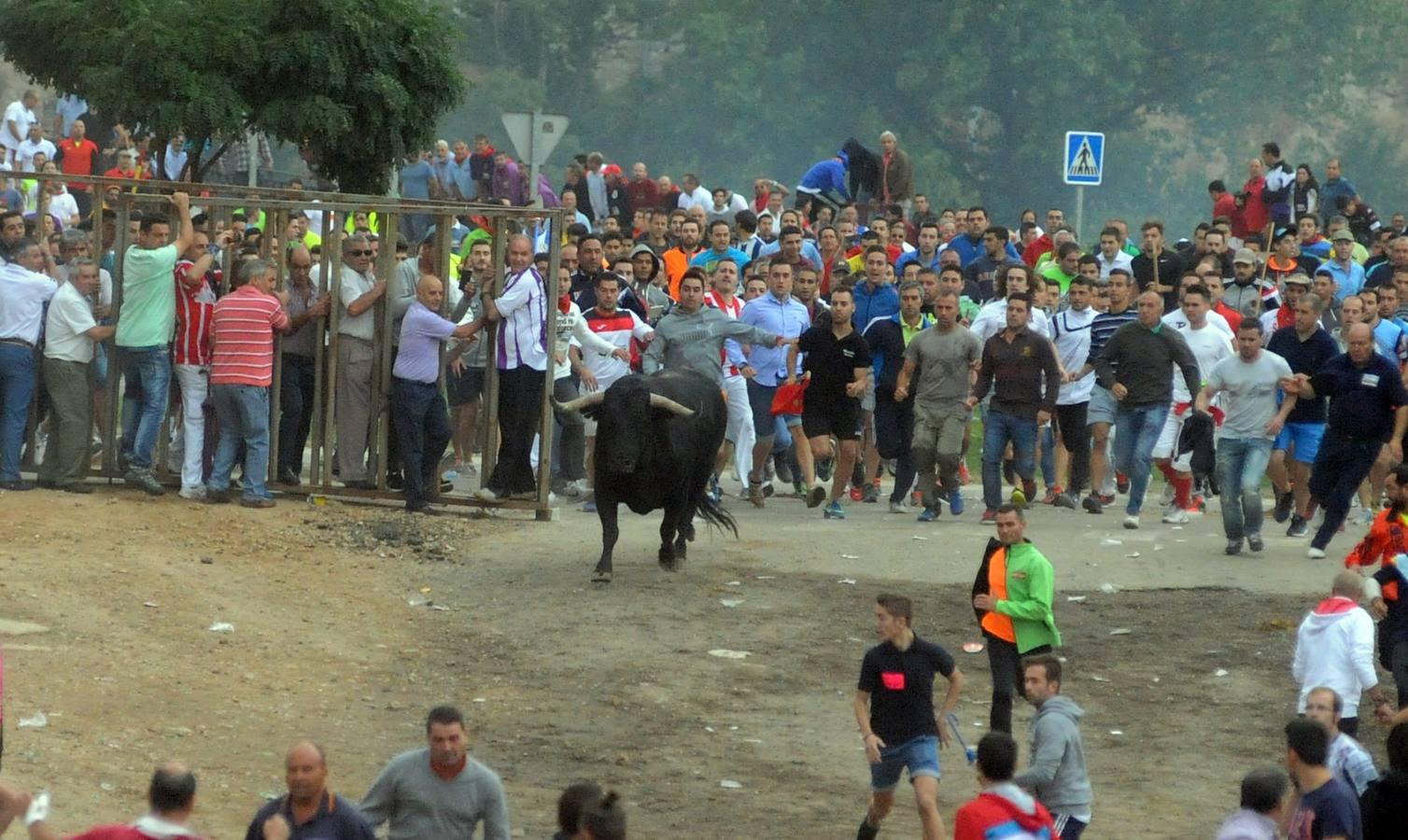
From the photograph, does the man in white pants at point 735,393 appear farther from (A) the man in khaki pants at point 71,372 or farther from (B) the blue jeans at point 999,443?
(A) the man in khaki pants at point 71,372

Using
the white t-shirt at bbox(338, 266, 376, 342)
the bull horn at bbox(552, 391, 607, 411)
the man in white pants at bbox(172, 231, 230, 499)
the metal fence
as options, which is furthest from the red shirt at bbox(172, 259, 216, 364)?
the bull horn at bbox(552, 391, 607, 411)

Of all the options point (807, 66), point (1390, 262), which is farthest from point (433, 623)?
point (807, 66)

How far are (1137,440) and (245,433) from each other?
6.70m

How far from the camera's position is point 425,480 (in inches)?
643

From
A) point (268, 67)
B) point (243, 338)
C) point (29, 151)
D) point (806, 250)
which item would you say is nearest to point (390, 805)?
point (243, 338)

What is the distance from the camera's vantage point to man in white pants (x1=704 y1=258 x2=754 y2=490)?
1725cm

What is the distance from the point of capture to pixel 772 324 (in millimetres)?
17641

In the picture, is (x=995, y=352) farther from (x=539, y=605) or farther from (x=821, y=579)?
(x=539, y=605)

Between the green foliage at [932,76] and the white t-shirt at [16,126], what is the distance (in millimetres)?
24052

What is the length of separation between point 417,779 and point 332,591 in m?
6.26

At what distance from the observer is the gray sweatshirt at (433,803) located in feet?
A: 25.3

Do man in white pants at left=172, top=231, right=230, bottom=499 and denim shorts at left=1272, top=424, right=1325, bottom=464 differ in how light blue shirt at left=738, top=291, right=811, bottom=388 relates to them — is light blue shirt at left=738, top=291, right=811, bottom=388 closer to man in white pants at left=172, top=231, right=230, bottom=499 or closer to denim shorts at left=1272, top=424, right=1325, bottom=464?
denim shorts at left=1272, top=424, right=1325, bottom=464

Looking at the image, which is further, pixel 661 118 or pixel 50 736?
pixel 661 118

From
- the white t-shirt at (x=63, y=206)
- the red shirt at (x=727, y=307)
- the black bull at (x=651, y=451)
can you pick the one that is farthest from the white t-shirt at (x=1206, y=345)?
the white t-shirt at (x=63, y=206)
